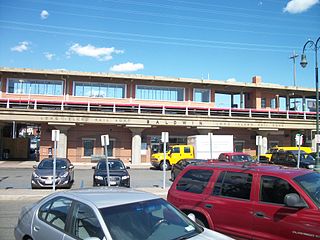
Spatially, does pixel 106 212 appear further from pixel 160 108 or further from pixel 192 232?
pixel 160 108

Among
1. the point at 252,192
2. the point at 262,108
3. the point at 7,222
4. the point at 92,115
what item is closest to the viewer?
the point at 252,192

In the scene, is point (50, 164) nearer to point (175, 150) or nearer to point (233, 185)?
point (233, 185)

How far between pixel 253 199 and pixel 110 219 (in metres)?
2.76

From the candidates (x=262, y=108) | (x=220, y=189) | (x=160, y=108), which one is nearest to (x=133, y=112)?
(x=160, y=108)

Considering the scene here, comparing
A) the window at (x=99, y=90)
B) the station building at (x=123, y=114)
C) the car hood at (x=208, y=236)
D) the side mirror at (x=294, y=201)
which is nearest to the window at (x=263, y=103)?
the station building at (x=123, y=114)

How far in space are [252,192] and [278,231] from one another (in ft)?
2.61

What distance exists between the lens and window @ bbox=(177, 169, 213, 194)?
21.6ft

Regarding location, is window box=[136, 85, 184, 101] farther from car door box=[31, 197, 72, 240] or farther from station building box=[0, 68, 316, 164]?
car door box=[31, 197, 72, 240]

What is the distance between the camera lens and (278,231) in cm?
516

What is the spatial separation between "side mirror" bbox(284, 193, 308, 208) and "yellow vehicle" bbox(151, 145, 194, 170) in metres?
24.1

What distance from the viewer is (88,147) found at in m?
34.8

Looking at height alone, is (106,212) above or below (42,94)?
below

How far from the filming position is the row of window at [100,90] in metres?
35.0

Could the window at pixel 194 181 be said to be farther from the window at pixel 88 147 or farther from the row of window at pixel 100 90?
the row of window at pixel 100 90
